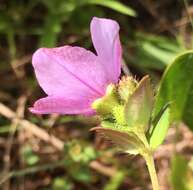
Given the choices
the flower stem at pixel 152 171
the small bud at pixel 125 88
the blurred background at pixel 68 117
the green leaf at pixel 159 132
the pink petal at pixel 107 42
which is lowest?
the blurred background at pixel 68 117

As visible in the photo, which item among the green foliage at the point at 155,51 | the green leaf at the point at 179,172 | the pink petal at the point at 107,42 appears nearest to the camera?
the green leaf at the point at 179,172

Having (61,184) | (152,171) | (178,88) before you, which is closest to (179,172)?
(152,171)

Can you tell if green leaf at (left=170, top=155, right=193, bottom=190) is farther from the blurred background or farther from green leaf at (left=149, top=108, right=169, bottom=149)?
the blurred background

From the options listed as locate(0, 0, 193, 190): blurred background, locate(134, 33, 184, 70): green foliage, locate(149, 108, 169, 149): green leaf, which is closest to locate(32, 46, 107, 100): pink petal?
locate(149, 108, 169, 149): green leaf

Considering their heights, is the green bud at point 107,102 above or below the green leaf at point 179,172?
below

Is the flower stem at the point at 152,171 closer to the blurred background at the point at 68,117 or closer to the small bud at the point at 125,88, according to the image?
the small bud at the point at 125,88

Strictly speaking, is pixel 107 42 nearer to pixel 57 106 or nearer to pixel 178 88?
pixel 57 106

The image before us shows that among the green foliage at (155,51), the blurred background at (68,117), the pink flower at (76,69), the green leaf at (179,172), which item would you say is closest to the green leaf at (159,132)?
the pink flower at (76,69)

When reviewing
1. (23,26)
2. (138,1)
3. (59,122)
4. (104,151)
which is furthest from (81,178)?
(138,1)

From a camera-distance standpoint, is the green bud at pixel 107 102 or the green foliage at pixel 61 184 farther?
the green foliage at pixel 61 184
